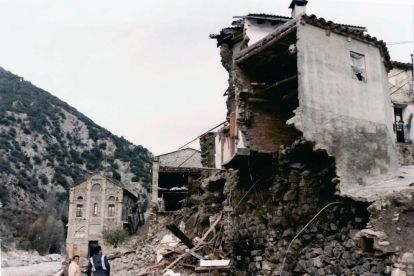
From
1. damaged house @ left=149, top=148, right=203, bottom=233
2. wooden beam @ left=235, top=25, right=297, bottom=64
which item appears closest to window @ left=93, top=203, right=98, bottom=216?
damaged house @ left=149, top=148, right=203, bottom=233

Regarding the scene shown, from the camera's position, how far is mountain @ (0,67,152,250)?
204ft

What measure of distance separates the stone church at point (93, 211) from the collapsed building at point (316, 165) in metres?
26.9

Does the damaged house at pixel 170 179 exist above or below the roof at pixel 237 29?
below

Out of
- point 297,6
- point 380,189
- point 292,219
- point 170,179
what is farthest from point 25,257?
point 380,189

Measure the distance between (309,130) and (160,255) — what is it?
9439 millimetres

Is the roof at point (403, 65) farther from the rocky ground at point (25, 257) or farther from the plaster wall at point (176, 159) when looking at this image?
the rocky ground at point (25, 257)

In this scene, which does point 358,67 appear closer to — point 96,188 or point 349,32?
point 349,32

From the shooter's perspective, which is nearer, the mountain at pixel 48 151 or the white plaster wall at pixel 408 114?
the white plaster wall at pixel 408 114

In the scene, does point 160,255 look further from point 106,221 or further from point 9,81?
point 9,81

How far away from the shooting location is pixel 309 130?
1024cm

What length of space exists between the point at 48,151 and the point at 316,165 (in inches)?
2787

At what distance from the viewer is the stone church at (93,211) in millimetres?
39656

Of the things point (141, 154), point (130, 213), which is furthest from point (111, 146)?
point (130, 213)

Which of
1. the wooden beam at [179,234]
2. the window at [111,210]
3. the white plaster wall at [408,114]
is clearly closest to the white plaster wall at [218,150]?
the wooden beam at [179,234]
